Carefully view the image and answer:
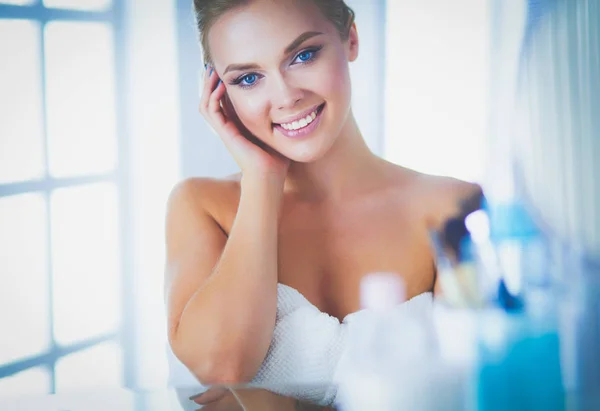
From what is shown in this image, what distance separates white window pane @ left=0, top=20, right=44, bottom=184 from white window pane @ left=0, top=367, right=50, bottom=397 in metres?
0.37

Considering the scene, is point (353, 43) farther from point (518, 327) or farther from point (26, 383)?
point (26, 383)

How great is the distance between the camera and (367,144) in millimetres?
1156

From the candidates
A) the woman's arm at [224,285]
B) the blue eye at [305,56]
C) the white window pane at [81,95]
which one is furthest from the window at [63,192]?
the blue eye at [305,56]

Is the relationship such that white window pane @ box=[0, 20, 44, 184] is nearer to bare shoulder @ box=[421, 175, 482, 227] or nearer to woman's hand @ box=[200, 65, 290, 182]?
woman's hand @ box=[200, 65, 290, 182]

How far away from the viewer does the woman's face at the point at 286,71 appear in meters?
1.08

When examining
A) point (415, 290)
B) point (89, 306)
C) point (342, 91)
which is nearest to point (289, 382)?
point (415, 290)

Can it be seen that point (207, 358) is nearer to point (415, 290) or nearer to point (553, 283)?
point (415, 290)

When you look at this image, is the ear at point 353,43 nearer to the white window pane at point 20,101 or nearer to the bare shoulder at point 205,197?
the bare shoulder at point 205,197

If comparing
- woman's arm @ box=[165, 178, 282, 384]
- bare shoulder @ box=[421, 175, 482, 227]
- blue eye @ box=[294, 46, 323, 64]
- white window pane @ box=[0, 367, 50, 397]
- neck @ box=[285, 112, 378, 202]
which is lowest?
white window pane @ box=[0, 367, 50, 397]

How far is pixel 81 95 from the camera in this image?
3.78 ft

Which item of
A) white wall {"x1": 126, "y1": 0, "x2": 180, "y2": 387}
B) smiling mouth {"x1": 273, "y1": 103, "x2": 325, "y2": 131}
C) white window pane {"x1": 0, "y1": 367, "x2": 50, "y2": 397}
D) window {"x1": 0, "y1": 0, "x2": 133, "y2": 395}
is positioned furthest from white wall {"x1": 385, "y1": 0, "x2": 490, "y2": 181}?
white window pane {"x1": 0, "y1": 367, "x2": 50, "y2": 397}

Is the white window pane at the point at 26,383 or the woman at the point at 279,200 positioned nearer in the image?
the woman at the point at 279,200

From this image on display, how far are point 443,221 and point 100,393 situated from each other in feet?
2.33

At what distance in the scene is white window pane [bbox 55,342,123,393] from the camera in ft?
3.87
